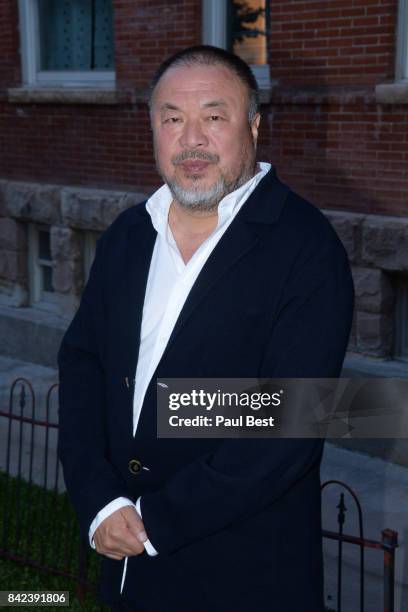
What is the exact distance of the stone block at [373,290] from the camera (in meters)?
7.74

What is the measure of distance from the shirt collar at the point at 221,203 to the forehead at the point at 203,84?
0.24m

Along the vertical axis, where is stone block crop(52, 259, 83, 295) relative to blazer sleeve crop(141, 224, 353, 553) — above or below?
below

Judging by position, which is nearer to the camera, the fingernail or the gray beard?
the fingernail

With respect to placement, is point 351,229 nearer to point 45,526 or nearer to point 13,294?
point 45,526

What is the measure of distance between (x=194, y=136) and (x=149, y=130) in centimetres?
674

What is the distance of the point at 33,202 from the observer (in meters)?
10.8

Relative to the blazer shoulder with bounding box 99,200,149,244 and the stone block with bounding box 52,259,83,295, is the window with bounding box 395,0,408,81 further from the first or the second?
the blazer shoulder with bounding box 99,200,149,244

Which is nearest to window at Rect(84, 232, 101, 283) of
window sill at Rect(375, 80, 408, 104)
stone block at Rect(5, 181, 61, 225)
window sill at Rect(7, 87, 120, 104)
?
stone block at Rect(5, 181, 61, 225)

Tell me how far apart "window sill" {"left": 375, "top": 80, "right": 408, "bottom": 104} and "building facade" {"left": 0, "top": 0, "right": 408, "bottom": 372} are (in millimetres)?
11

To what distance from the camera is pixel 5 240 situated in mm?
11367

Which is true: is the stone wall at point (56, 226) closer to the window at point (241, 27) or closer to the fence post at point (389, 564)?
the window at point (241, 27)

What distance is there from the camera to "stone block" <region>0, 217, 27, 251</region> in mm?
11227

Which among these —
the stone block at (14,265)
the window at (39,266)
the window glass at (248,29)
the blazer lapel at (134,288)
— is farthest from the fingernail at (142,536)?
the stone block at (14,265)

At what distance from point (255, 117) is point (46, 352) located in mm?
7945
